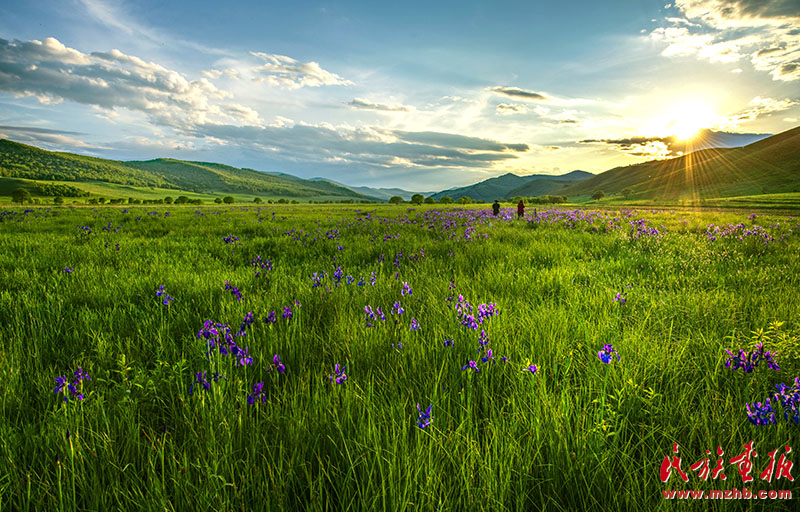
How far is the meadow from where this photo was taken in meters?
1.41

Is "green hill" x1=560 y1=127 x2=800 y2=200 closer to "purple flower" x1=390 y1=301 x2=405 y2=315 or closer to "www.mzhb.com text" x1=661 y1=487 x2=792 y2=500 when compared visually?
"purple flower" x1=390 y1=301 x2=405 y2=315

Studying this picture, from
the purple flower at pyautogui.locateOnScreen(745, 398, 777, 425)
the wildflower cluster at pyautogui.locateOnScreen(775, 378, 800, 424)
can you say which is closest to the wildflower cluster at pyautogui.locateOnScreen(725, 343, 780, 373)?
the wildflower cluster at pyautogui.locateOnScreen(775, 378, 800, 424)

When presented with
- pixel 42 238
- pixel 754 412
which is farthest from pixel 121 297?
pixel 42 238

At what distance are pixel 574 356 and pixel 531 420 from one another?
1061mm

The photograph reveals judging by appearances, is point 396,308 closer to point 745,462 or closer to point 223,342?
point 223,342

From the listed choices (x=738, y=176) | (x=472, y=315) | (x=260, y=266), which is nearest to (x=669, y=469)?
(x=472, y=315)

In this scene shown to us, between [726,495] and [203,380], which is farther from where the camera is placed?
[203,380]

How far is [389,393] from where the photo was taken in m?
2.10

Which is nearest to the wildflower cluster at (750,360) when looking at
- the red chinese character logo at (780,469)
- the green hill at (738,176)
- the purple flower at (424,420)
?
the red chinese character logo at (780,469)

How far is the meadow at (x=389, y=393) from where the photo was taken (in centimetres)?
141

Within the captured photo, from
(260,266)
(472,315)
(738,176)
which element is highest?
(738,176)

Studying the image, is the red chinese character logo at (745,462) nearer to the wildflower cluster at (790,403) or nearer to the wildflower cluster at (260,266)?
the wildflower cluster at (790,403)

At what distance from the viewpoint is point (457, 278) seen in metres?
4.85

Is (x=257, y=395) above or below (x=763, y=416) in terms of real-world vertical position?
below
